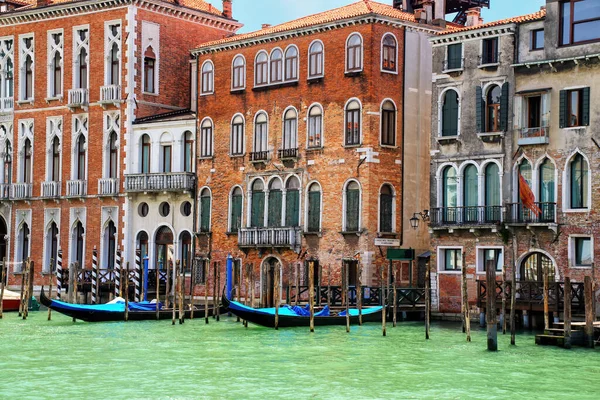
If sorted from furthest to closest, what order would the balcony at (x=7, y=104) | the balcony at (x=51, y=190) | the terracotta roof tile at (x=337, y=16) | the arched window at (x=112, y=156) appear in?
the balcony at (x=7, y=104) → the balcony at (x=51, y=190) → the arched window at (x=112, y=156) → the terracotta roof tile at (x=337, y=16)

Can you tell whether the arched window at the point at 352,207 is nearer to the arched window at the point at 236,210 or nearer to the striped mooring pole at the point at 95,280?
the arched window at the point at 236,210

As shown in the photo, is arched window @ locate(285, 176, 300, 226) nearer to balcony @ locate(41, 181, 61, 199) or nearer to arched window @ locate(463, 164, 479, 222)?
arched window @ locate(463, 164, 479, 222)

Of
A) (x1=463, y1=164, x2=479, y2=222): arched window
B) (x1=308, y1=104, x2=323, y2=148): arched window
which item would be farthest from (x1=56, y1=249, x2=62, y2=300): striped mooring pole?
(x1=463, y1=164, x2=479, y2=222): arched window

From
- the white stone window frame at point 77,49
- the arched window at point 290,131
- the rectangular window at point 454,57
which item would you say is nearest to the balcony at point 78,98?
the white stone window frame at point 77,49

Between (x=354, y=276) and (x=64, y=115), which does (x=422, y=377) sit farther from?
(x=64, y=115)

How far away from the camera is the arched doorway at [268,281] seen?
33281 millimetres

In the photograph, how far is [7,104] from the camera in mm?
41750

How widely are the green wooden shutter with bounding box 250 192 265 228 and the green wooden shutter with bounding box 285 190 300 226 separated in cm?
85

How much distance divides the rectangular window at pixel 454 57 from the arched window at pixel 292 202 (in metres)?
5.49

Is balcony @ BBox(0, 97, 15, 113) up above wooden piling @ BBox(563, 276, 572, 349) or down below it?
above

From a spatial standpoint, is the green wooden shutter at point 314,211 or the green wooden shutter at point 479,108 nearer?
the green wooden shutter at point 479,108

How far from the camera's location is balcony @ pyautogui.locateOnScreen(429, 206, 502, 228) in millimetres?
30533

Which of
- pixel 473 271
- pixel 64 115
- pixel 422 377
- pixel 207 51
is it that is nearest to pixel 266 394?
pixel 422 377

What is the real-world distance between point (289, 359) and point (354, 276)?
9863mm
